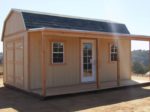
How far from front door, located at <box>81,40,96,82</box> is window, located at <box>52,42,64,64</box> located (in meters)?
1.30

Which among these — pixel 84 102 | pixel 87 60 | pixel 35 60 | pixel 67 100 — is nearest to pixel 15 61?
pixel 35 60

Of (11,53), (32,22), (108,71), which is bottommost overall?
(108,71)

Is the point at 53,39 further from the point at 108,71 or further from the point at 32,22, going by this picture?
the point at 108,71

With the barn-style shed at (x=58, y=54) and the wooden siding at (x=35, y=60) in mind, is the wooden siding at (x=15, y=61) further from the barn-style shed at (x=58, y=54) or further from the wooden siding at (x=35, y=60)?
the wooden siding at (x=35, y=60)

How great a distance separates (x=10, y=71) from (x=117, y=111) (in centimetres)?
732

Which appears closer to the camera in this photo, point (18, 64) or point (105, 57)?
point (18, 64)

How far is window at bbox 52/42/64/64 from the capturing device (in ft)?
38.2

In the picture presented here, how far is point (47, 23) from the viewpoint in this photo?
11.7 m

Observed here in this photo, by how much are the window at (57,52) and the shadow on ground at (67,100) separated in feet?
7.21

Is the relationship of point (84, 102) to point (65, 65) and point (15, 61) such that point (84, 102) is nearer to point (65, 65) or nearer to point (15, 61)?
point (65, 65)

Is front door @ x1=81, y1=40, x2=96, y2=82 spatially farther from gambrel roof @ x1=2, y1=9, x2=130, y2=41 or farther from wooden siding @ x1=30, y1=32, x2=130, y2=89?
gambrel roof @ x1=2, y1=9, x2=130, y2=41

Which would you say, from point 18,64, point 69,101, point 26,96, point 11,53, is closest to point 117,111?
point 69,101

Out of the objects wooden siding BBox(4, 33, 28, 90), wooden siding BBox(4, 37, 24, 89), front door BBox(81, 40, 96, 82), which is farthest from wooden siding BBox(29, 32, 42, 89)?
front door BBox(81, 40, 96, 82)

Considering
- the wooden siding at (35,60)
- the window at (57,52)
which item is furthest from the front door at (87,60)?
the wooden siding at (35,60)
